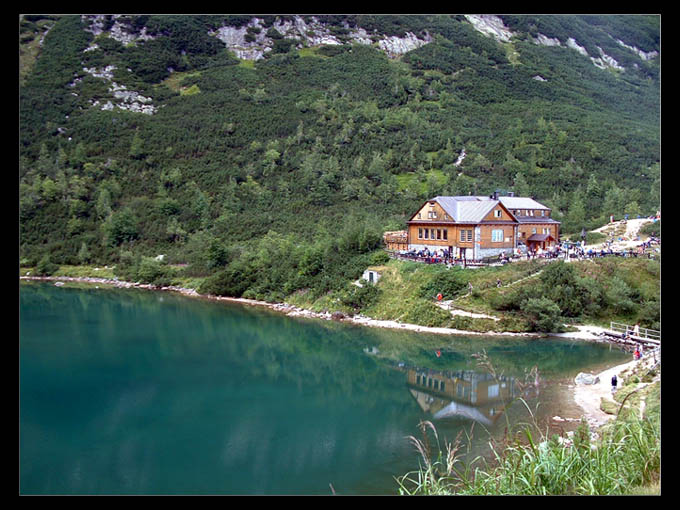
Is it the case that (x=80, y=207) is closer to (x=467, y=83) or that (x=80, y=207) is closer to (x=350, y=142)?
(x=350, y=142)

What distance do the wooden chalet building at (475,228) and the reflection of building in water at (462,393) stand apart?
9610 millimetres

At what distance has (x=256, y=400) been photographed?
51.7ft

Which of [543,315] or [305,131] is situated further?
[305,131]

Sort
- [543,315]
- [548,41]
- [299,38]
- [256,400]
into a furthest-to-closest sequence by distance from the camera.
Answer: [299,38]
[548,41]
[543,315]
[256,400]

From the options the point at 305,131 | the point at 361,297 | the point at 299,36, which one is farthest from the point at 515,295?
the point at 299,36

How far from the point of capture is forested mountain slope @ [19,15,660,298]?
133 feet

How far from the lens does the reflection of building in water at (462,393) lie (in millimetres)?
14328

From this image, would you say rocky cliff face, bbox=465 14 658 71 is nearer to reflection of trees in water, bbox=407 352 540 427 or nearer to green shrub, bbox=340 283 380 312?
green shrub, bbox=340 283 380 312

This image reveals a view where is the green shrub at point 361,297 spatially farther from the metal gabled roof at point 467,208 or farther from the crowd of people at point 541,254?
the metal gabled roof at point 467,208

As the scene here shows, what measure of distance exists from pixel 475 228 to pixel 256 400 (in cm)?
1419

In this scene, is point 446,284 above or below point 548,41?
below

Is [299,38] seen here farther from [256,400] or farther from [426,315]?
[256,400]
